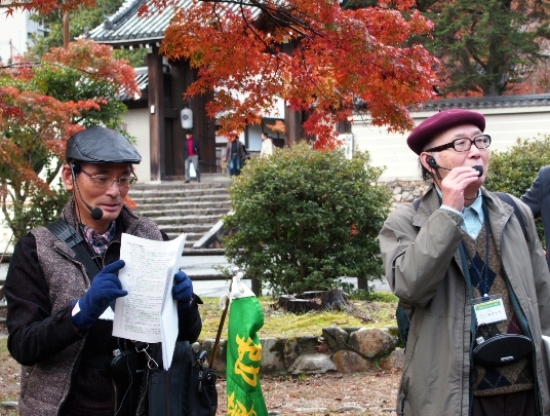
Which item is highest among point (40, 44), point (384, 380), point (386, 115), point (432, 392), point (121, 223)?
point (40, 44)

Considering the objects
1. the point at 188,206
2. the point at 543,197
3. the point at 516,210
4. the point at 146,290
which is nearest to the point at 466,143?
the point at 516,210

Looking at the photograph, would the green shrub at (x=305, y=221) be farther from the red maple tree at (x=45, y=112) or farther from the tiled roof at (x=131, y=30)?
the tiled roof at (x=131, y=30)

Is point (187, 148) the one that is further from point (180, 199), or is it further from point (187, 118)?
point (180, 199)

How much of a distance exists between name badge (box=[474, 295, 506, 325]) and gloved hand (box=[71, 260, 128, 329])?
119cm

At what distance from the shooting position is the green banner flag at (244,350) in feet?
10.7

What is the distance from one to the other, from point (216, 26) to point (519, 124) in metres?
13.1

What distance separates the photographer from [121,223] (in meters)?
3.03

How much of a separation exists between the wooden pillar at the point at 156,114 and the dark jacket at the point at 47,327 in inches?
840

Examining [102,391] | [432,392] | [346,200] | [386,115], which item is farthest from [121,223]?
[346,200]

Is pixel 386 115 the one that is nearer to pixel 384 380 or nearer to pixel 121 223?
pixel 384 380

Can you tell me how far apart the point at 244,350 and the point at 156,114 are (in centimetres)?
2133

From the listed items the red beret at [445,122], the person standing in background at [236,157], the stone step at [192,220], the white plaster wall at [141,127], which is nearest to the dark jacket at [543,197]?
the red beret at [445,122]

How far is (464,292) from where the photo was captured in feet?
9.12

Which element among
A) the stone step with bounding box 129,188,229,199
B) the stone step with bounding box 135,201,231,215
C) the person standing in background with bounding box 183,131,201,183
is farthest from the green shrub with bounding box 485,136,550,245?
the person standing in background with bounding box 183,131,201,183
